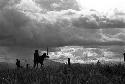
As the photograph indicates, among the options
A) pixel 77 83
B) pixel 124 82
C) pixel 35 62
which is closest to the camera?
pixel 77 83

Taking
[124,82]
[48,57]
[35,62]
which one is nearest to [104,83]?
[124,82]

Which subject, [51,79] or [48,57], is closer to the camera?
[51,79]

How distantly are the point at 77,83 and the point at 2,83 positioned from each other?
272 cm

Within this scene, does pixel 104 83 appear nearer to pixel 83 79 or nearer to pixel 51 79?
pixel 83 79

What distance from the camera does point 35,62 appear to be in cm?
2919

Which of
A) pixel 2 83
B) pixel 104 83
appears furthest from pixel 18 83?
pixel 104 83

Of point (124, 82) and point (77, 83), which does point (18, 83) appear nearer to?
point (77, 83)

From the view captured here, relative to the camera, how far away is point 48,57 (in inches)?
1284

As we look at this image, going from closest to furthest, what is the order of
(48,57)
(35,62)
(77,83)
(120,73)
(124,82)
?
(77,83)
(124,82)
(120,73)
(35,62)
(48,57)

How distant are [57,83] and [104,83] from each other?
1719mm

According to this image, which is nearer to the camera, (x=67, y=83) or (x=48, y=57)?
(x=67, y=83)

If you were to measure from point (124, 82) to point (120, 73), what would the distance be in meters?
3.41

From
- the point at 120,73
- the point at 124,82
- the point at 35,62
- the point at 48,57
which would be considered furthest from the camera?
the point at 48,57

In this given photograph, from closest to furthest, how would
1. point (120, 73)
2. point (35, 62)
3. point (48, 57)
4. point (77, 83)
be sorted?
point (77, 83) → point (120, 73) → point (35, 62) → point (48, 57)
